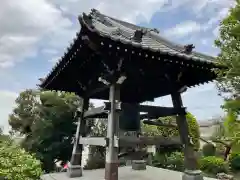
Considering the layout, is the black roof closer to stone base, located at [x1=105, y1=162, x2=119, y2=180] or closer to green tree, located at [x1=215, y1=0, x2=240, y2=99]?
green tree, located at [x1=215, y1=0, x2=240, y2=99]

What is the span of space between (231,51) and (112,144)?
130 inches

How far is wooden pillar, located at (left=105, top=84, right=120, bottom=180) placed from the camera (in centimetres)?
469

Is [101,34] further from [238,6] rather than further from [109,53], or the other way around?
[238,6]

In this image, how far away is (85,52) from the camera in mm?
4938

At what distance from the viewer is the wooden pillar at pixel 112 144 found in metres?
4.69

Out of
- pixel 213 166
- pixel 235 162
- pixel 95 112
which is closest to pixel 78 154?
pixel 95 112

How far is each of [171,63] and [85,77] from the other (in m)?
2.73

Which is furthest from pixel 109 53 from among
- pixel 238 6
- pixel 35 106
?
pixel 35 106

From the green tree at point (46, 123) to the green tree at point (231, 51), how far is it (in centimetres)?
614

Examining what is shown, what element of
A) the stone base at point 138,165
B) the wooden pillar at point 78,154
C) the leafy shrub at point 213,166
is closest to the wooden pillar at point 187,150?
the stone base at point 138,165

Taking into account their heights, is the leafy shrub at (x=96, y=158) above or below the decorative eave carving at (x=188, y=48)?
below

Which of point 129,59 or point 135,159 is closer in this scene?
point 129,59

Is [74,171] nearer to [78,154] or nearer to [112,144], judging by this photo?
[78,154]

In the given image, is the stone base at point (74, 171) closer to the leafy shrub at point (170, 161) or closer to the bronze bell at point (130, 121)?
the bronze bell at point (130, 121)
